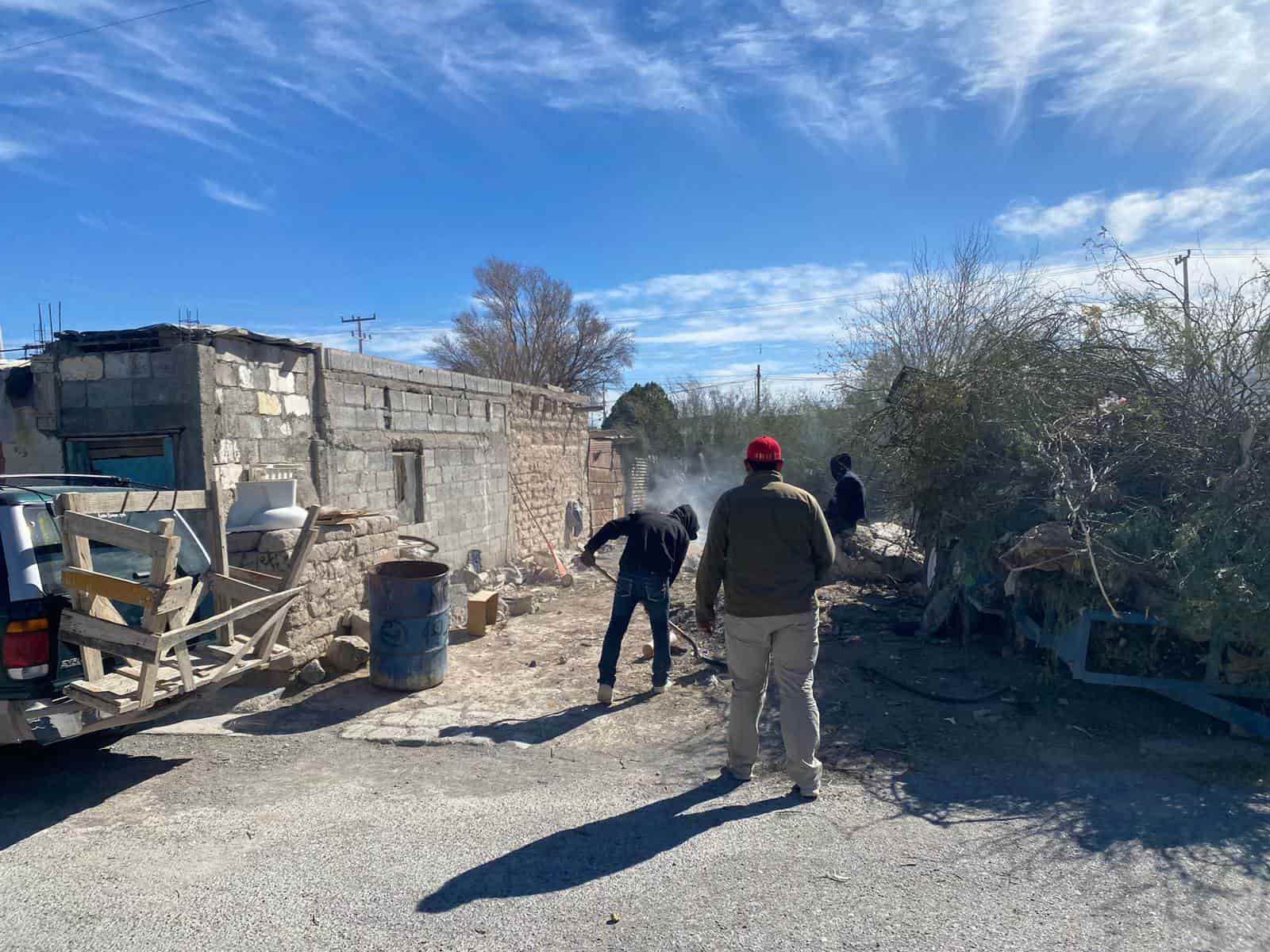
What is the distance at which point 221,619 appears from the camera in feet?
14.6

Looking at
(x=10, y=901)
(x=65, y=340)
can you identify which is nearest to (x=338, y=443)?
(x=65, y=340)

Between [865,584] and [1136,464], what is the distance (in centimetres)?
410

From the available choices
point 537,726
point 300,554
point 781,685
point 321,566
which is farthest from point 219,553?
point 781,685

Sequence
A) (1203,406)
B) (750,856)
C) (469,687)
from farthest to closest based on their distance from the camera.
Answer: (469,687) → (1203,406) → (750,856)

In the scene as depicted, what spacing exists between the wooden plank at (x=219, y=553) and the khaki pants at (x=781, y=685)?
3268 mm

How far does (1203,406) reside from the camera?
18.0 ft

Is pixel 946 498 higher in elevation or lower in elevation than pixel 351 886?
higher

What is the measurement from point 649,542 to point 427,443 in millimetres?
5639

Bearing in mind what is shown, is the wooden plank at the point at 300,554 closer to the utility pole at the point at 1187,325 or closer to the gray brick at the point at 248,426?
the gray brick at the point at 248,426

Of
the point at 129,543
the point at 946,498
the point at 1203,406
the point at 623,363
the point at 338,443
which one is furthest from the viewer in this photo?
the point at 623,363

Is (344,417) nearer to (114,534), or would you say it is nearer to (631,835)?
(114,534)

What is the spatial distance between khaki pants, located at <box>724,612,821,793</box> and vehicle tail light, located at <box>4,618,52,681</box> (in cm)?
343

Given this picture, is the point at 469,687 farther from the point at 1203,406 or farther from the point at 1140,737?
the point at 1203,406

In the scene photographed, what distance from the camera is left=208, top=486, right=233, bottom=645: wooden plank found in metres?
5.18
